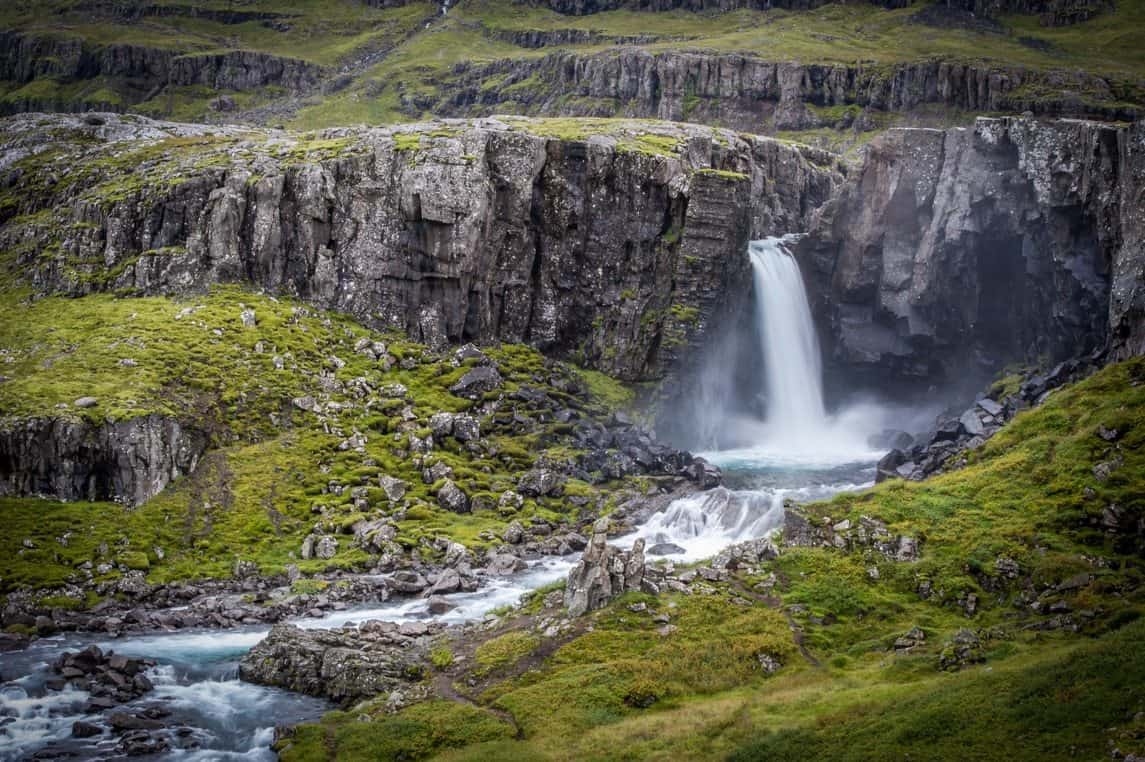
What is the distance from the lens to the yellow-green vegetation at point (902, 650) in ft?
114

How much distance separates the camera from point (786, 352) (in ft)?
359

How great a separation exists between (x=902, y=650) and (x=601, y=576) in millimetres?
16022

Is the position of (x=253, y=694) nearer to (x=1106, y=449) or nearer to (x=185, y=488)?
(x=185, y=488)

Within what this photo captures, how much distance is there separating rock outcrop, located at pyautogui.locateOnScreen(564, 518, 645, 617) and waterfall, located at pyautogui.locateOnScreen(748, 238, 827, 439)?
57.4 m

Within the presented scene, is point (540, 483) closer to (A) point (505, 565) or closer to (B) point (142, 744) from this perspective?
(A) point (505, 565)

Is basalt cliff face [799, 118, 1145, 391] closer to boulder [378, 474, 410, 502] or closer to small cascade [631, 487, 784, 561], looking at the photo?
small cascade [631, 487, 784, 561]

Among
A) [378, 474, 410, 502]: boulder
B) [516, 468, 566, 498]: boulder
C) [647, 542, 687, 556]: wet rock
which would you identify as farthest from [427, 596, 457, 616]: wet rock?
[516, 468, 566, 498]: boulder

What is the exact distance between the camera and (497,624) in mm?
53781

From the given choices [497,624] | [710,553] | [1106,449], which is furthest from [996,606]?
[497,624]

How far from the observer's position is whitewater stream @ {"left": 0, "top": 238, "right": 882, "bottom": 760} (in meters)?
43.2

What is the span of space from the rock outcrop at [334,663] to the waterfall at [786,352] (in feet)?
219

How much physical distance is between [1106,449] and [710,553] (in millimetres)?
25789

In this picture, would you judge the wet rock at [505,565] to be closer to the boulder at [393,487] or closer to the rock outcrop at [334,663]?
the boulder at [393,487]

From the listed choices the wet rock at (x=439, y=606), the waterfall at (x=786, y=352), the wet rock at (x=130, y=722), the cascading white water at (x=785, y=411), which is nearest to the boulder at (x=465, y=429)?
the cascading white water at (x=785, y=411)
